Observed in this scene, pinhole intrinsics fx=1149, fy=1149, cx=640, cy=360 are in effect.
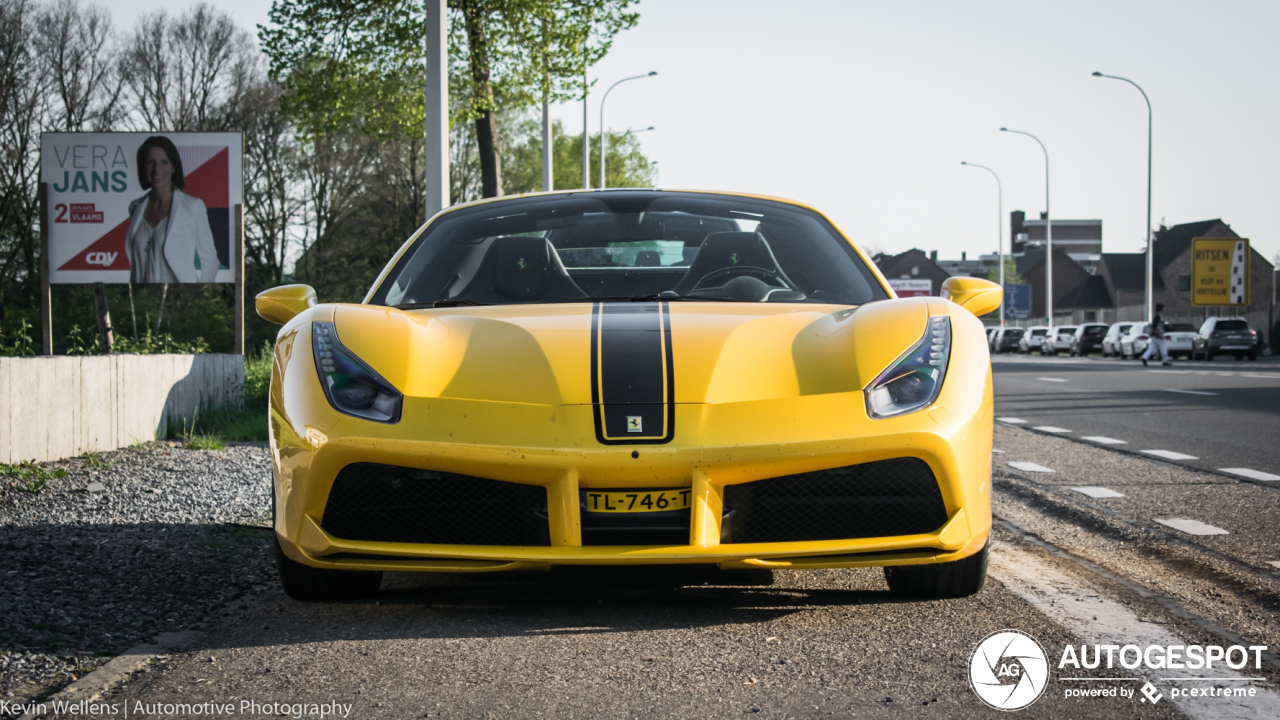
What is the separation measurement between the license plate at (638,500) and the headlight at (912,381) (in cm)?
55

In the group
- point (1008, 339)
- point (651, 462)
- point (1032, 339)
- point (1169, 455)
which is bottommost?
point (1008, 339)

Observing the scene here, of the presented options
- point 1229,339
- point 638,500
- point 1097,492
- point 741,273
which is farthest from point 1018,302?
point 638,500

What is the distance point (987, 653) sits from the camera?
279 cm

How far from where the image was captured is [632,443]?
291cm

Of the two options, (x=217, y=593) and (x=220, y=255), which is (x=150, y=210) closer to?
(x=220, y=255)

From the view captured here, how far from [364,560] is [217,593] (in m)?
0.85

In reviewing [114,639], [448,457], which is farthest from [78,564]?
[448,457]

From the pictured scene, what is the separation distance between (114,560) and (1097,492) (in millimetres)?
4888

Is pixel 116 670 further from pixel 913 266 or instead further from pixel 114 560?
pixel 913 266

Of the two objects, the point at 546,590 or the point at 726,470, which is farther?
the point at 546,590

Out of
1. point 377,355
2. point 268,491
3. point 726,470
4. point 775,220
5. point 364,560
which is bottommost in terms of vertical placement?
point 268,491

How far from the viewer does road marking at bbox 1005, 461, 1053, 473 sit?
7.43 meters

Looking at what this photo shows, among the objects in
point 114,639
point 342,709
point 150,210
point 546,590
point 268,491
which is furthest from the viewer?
point 150,210

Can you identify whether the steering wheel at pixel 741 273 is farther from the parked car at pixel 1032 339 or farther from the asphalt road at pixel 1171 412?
the parked car at pixel 1032 339
